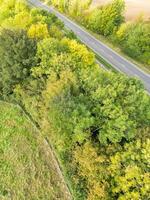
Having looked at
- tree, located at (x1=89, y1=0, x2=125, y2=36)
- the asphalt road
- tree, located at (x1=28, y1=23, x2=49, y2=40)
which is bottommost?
the asphalt road

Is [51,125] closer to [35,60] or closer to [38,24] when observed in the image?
[35,60]

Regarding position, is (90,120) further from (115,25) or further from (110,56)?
(115,25)

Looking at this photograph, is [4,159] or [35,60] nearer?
[4,159]

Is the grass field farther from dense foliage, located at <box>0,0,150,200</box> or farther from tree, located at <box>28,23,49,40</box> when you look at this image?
tree, located at <box>28,23,49,40</box>

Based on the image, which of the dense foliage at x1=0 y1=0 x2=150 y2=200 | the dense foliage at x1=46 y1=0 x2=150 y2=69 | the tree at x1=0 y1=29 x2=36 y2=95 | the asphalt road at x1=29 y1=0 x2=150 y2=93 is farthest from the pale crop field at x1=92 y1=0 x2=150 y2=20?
the dense foliage at x1=0 y1=0 x2=150 y2=200

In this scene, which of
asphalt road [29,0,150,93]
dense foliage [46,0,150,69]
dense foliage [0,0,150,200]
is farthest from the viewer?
dense foliage [46,0,150,69]

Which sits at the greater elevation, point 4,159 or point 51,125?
point 51,125

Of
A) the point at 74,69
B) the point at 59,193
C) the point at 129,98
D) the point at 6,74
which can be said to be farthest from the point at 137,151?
the point at 6,74
